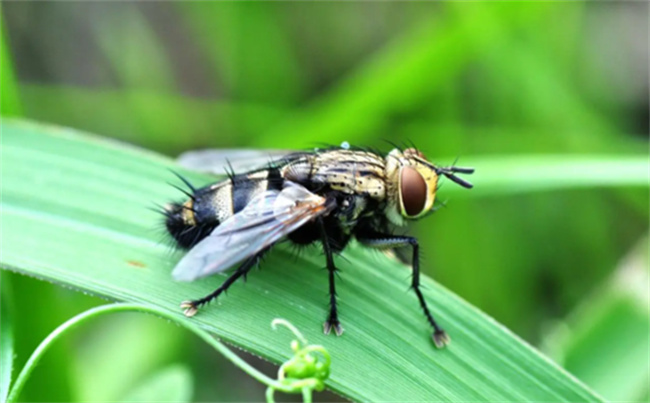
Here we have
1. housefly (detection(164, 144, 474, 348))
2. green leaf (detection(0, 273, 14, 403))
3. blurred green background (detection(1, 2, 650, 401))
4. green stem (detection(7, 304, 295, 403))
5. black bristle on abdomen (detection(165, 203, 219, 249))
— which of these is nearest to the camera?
green stem (detection(7, 304, 295, 403))

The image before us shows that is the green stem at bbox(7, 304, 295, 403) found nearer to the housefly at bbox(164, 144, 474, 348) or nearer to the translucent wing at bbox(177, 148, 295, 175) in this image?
the housefly at bbox(164, 144, 474, 348)

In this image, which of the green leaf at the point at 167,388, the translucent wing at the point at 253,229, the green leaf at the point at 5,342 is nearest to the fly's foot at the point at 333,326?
the translucent wing at the point at 253,229

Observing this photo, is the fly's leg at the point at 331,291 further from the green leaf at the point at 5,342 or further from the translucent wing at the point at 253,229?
the green leaf at the point at 5,342

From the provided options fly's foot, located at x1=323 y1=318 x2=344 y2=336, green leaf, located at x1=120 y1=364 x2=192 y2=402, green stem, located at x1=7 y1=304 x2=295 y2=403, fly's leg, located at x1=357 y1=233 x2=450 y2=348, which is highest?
fly's leg, located at x1=357 y1=233 x2=450 y2=348

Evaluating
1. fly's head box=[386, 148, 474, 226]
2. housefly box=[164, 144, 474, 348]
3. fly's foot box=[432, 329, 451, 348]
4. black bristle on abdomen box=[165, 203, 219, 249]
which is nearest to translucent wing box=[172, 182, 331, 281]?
housefly box=[164, 144, 474, 348]

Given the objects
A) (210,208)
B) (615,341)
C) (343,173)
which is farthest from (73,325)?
(615,341)

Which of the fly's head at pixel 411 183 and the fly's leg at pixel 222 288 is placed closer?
the fly's leg at pixel 222 288

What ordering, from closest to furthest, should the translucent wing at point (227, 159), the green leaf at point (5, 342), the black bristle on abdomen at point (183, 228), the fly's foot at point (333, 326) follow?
the green leaf at point (5, 342) < the fly's foot at point (333, 326) < the black bristle on abdomen at point (183, 228) < the translucent wing at point (227, 159)
